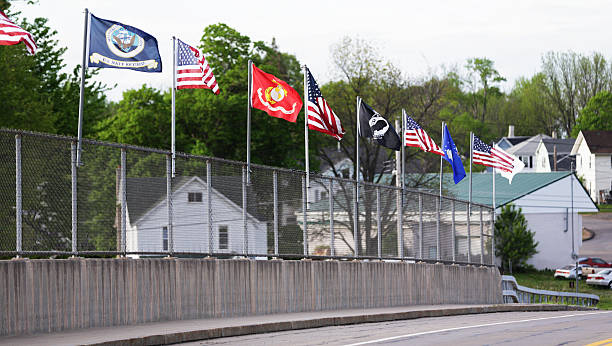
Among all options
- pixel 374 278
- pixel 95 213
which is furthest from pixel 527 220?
pixel 95 213

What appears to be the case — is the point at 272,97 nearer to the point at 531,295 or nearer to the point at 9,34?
the point at 9,34

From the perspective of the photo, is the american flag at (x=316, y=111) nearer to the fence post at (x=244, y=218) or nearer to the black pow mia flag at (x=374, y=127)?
the black pow mia flag at (x=374, y=127)

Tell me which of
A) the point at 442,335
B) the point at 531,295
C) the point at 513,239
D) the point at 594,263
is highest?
the point at 513,239

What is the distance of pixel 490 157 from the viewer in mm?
34781

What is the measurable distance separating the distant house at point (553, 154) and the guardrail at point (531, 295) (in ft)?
212

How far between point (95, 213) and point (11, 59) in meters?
34.4

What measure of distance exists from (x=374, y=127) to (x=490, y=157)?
9.49 meters

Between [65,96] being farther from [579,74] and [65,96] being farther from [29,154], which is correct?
[579,74]

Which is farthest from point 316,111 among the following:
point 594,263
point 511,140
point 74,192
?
point 511,140

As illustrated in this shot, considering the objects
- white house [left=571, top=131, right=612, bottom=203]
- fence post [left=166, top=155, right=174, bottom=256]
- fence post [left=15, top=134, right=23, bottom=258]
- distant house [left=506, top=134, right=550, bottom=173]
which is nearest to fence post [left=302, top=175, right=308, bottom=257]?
fence post [left=166, top=155, right=174, bottom=256]

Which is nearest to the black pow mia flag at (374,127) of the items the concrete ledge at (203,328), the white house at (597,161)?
the concrete ledge at (203,328)

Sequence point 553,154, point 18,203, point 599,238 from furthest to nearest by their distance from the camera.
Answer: point 553,154 < point 599,238 < point 18,203

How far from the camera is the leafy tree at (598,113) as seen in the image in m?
119

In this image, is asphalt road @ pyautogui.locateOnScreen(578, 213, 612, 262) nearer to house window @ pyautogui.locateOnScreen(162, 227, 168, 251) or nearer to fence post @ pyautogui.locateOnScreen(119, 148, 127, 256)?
house window @ pyautogui.locateOnScreen(162, 227, 168, 251)
